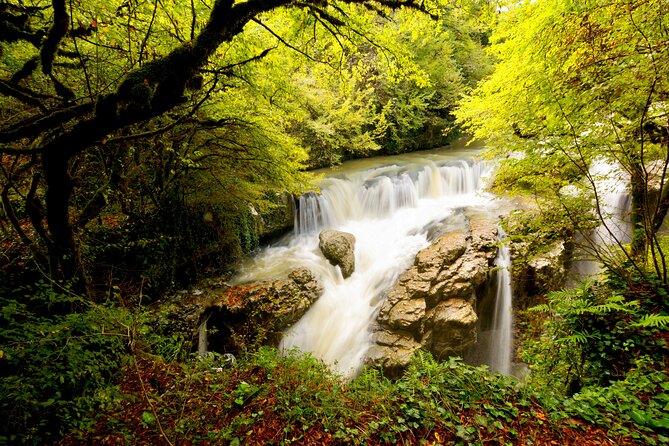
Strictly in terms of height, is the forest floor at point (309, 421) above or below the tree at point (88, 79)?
below

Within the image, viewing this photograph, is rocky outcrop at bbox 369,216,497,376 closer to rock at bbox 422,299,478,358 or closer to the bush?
rock at bbox 422,299,478,358

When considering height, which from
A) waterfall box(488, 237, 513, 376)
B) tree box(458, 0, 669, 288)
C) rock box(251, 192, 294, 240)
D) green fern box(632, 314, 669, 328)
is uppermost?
tree box(458, 0, 669, 288)

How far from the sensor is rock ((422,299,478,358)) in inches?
248

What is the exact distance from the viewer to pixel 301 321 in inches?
273

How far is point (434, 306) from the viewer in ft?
21.7

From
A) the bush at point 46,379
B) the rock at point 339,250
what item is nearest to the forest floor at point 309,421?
the bush at point 46,379

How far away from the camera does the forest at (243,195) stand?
2.37 m

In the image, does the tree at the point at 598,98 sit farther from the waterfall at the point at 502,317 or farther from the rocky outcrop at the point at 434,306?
the waterfall at the point at 502,317

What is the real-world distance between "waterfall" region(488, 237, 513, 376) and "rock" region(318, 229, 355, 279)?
3955mm

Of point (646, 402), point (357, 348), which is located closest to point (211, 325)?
point (357, 348)

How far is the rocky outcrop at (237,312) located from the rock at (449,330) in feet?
9.82

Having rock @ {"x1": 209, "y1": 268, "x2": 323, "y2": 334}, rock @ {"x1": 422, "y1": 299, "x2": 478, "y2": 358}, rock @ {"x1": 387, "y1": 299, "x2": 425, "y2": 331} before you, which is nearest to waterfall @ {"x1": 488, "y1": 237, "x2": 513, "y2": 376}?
rock @ {"x1": 422, "y1": 299, "x2": 478, "y2": 358}

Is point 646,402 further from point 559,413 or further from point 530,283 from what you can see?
point 530,283

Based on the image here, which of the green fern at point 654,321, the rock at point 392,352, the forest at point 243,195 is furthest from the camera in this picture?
the rock at point 392,352
